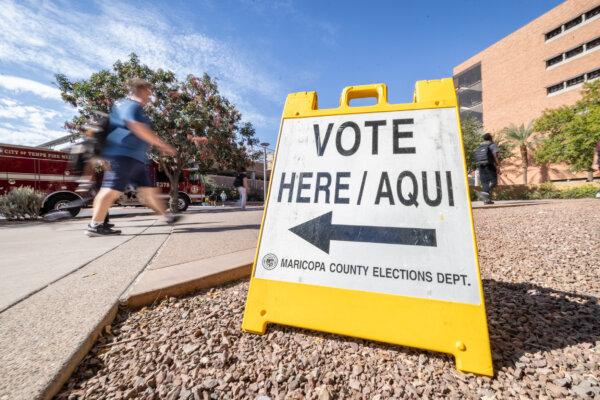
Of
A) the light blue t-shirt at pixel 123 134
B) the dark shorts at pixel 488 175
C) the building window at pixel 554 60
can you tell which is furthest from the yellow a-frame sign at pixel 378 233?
the building window at pixel 554 60

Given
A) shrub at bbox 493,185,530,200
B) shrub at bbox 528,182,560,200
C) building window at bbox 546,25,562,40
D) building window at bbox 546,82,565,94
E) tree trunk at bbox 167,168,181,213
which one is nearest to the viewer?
tree trunk at bbox 167,168,181,213

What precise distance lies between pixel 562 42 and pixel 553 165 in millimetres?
12682

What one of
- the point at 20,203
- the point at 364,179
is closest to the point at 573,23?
the point at 364,179

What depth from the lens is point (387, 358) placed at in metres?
1.08

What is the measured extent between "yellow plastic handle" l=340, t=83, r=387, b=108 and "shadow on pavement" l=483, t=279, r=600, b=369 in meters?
1.32

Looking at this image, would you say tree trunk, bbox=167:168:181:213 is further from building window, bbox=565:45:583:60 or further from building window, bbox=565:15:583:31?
building window, bbox=565:15:583:31

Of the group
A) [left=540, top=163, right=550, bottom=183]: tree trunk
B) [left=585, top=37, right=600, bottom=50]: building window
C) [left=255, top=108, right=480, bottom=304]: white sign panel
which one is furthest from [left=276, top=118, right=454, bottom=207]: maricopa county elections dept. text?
[left=585, top=37, right=600, bottom=50]: building window

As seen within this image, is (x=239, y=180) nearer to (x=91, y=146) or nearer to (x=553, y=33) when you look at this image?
(x=91, y=146)

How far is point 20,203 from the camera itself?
24.3 ft

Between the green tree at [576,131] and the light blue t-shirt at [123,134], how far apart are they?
27485mm

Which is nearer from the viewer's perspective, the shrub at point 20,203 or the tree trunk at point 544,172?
the shrub at point 20,203

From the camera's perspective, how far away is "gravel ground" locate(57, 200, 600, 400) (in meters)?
0.92

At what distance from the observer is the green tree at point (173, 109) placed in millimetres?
10672

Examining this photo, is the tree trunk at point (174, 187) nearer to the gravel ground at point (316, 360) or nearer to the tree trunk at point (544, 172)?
the gravel ground at point (316, 360)
